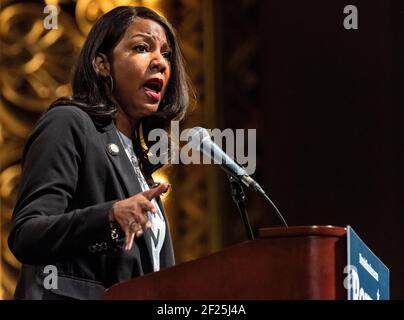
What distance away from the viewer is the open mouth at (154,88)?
1.81 meters

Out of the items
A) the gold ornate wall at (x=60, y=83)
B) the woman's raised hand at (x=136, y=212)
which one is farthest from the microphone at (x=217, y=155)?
the gold ornate wall at (x=60, y=83)

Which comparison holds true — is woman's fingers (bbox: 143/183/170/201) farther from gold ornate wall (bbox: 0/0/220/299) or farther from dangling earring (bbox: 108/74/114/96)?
gold ornate wall (bbox: 0/0/220/299)

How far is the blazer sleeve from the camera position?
59.6 inches

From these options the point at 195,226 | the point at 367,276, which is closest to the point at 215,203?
the point at 195,226

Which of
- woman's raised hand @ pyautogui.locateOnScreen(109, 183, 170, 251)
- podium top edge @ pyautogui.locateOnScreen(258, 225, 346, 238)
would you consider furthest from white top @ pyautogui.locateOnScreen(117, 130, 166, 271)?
podium top edge @ pyautogui.locateOnScreen(258, 225, 346, 238)

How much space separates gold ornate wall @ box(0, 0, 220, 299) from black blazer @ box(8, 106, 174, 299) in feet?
4.59

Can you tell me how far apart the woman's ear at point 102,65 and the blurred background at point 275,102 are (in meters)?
1.20

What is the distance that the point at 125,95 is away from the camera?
180 centimetres

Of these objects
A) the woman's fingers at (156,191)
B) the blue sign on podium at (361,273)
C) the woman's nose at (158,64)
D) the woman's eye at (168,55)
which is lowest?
the blue sign on podium at (361,273)

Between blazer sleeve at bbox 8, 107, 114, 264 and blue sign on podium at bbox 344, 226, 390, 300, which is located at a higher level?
blazer sleeve at bbox 8, 107, 114, 264

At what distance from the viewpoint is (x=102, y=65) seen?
1837mm

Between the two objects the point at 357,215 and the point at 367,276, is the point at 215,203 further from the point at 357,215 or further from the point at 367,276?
the point at 367,276

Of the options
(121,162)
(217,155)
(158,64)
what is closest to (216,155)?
(217,155)

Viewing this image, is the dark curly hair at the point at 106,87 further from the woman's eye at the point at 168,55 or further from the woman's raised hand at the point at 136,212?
the woman's raised hand at the point at 136,212
